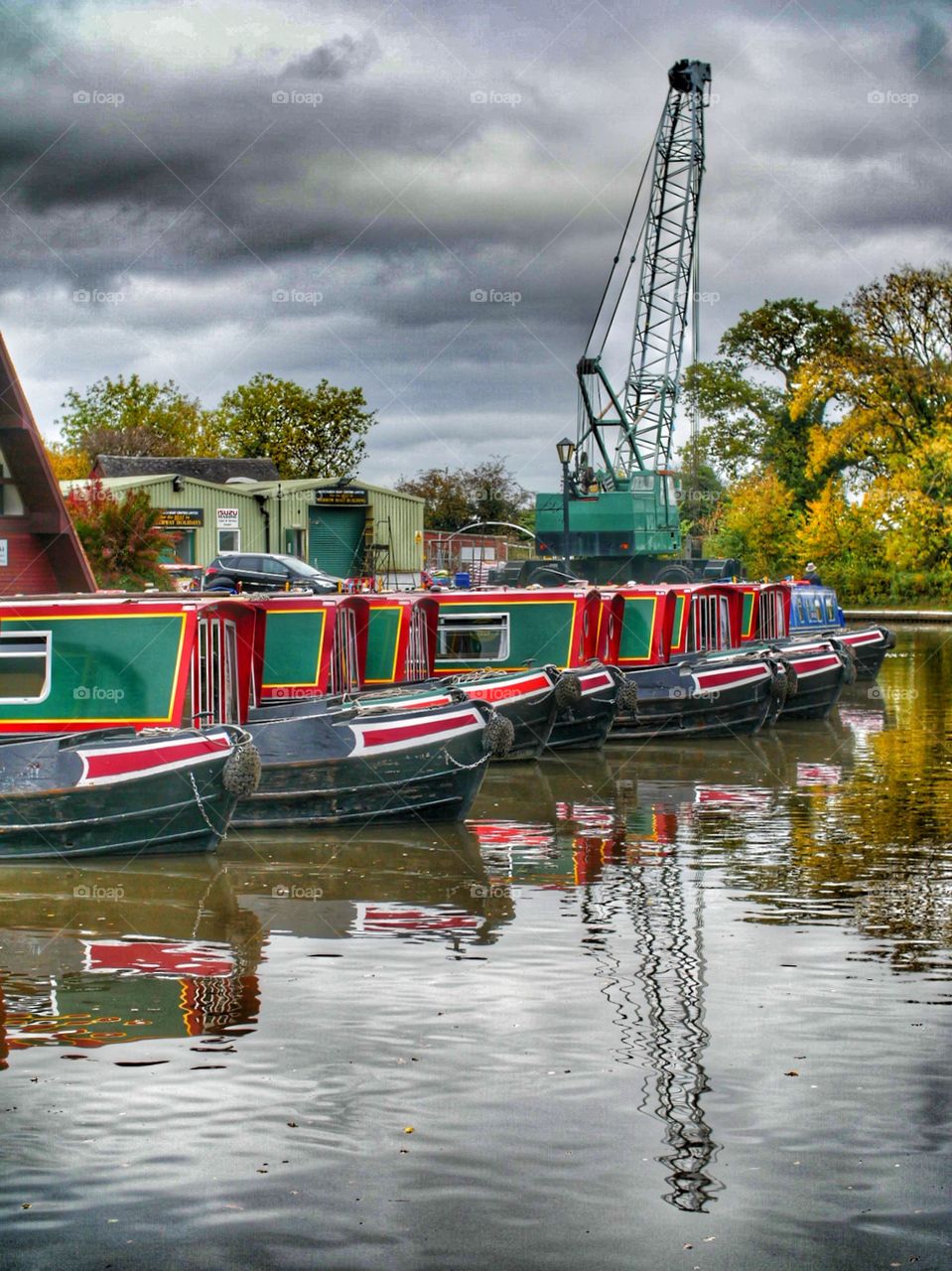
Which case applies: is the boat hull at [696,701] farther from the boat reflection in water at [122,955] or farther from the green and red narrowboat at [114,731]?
the boat reflection in water at [122,955]

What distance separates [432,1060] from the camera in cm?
813

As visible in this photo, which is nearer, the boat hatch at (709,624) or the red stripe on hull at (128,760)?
the red stripe on hull at (128,760)

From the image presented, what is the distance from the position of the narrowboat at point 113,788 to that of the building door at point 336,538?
45.9 metres

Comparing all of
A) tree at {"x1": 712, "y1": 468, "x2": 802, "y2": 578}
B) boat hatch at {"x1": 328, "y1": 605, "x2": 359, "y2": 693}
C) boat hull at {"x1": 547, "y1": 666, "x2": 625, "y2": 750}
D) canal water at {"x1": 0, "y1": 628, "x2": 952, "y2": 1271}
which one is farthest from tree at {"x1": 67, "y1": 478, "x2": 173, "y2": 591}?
tree at {"x1": 712, "y1": 468, "x2": 802, "y2": 578}

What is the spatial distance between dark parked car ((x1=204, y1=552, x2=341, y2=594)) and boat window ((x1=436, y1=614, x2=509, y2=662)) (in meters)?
13.8

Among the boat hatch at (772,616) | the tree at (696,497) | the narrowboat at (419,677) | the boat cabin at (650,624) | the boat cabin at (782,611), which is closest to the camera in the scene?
the narrowboat at (419,677)

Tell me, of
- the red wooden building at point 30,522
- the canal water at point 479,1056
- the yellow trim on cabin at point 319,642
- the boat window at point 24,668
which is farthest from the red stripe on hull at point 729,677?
the boat window at point 24,668

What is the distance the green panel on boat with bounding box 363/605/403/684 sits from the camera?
2008 centimetres

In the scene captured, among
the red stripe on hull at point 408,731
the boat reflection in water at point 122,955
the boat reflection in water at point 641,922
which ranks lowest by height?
the boat reflection in water at point 641,922

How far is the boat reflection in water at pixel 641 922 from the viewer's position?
23.9ft

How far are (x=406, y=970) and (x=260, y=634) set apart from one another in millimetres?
7397

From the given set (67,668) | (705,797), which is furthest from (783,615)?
(67,668)

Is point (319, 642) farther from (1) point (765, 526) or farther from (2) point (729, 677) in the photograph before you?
(1) point (765, 526)

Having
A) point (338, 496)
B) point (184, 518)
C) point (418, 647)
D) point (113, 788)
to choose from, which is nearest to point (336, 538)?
point (338, 496)
